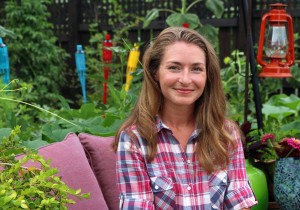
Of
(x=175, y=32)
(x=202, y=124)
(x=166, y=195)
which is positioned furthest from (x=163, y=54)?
(x=166, y=195)

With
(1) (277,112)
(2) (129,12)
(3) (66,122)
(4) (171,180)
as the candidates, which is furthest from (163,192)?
(2) (129,12)

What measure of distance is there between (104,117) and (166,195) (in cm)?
114

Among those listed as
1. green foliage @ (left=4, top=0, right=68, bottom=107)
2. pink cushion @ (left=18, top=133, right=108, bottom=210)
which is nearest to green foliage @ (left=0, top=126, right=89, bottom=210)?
pink cushion @ (left=18, top=133, right=108, bottom=210)

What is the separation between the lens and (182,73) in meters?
2.15

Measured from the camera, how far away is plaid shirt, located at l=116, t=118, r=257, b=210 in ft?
7.00

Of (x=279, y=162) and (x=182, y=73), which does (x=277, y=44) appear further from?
(x=182, y=73)

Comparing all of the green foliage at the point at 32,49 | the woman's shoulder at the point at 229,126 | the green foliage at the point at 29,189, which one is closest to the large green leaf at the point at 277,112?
the woman's shoulder at the point at 229,126

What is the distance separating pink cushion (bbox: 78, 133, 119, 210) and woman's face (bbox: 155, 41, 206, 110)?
47cm

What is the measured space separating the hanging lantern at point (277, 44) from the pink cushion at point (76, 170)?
122 centimetres

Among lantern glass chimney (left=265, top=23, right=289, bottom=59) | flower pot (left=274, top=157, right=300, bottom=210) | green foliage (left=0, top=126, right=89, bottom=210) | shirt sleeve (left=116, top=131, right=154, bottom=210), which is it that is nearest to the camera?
green foliage (left=0, top=126, right=89, bottom=210)

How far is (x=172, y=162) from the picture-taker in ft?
7.18

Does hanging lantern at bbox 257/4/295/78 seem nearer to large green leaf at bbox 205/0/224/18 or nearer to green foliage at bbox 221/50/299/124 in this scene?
green foliage at bbox 221/50/299/124

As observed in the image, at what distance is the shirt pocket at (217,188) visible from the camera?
7.23ft

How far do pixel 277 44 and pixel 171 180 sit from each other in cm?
149
